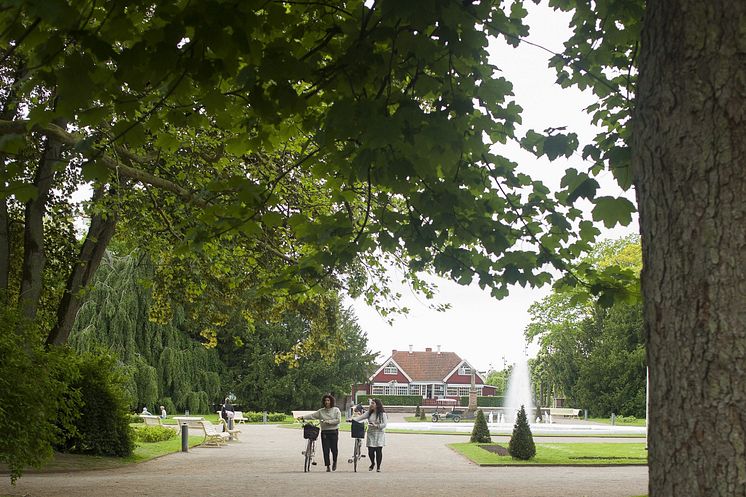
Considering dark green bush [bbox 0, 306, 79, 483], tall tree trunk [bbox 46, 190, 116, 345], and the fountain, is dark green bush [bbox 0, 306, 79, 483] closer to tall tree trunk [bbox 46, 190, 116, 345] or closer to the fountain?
tall tree trunk [bbox 46, 190, 116, 345]

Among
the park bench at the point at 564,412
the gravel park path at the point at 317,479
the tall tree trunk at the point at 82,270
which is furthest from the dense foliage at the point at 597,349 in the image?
the tall tree trunk at the point at 82,270

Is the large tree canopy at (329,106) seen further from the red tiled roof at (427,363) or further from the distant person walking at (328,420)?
the red tiled roof at (427,363)

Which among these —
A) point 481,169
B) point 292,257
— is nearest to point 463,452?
point 292,257

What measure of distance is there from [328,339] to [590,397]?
118 ft

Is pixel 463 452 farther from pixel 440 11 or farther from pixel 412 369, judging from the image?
pixel 412 369

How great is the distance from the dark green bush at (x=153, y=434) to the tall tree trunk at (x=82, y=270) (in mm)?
8422

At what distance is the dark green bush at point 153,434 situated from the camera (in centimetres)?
2566

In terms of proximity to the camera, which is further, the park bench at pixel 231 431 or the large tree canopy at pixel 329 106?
the park bench at pixel 231 431

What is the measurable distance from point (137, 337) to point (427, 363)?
5337cm

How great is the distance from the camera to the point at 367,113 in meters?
4.56

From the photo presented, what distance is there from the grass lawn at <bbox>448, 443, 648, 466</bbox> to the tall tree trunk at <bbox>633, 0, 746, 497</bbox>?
17.4 metres

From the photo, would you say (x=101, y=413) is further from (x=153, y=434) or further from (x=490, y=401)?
(x=490, y=401)

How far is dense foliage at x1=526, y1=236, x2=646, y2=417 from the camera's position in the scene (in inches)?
1999

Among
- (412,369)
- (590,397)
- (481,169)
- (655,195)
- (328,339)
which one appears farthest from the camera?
(412,369)
